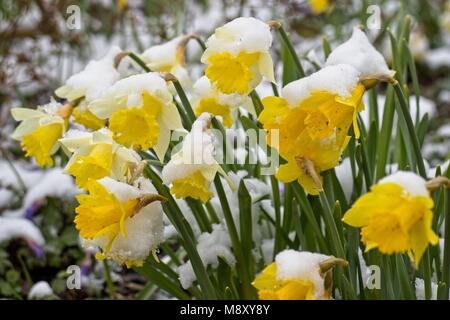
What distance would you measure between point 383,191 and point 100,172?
527 millimetres

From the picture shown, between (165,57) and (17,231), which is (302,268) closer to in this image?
(165,57)

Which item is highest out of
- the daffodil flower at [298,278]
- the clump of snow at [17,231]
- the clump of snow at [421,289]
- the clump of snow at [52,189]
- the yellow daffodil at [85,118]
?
the yellow daffodil at [85,118]

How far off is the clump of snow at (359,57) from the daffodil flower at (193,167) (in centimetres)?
35

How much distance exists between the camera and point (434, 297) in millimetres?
1543

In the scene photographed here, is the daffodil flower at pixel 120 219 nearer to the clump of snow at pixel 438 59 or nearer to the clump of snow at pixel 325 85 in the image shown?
the clump of snow at pixel 325 85

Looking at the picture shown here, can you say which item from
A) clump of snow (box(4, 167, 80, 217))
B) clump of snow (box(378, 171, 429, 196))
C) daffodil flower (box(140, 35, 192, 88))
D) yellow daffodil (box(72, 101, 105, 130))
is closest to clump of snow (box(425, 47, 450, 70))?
clump of snow (box(4, 167, 80, 217))

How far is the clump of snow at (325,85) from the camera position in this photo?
119 centimetres

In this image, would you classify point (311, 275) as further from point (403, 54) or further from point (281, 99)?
point (403, 54)

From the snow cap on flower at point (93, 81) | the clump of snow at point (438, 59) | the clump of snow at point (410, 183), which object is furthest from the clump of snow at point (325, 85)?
the clump of snow at point (438, 59)

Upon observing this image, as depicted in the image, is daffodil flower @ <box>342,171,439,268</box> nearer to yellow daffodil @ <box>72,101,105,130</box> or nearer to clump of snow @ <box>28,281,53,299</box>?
yellow daffodil @ <box>72,101,105,130</box>

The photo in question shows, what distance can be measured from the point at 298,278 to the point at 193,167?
0.94ft

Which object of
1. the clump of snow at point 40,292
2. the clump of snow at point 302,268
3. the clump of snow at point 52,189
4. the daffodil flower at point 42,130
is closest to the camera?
the clump of snow at point 302,268

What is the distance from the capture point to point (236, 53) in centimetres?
133
